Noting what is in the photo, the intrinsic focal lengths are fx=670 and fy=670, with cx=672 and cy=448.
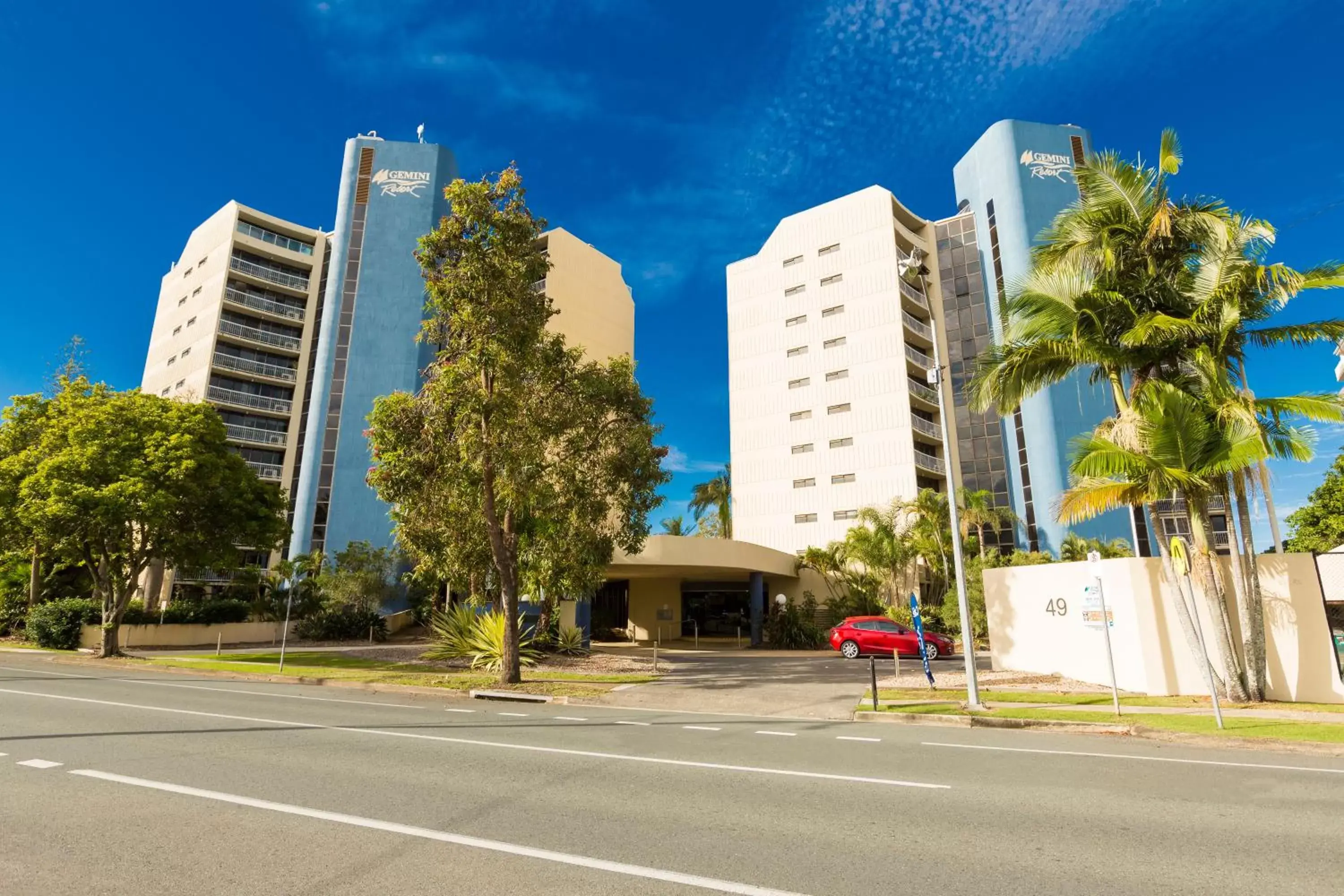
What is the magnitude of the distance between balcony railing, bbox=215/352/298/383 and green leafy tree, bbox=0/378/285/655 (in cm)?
2478

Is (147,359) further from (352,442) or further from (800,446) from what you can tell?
(800,446)

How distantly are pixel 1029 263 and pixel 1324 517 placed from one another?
808 inches

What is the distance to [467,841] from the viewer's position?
4.91 meters


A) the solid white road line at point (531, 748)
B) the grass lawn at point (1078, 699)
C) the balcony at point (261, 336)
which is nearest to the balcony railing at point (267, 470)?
the balcony at point (261, 336)

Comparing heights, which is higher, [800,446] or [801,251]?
[801,251]

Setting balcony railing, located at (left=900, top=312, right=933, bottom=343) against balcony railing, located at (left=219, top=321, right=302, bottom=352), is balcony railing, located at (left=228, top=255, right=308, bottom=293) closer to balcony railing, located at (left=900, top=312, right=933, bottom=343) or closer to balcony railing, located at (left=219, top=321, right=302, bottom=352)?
balcony railing, located at (left=219, top=321, right=302, bottom=352)

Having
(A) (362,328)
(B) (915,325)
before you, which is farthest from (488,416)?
(B) (915,325)

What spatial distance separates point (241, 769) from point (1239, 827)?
924 cm

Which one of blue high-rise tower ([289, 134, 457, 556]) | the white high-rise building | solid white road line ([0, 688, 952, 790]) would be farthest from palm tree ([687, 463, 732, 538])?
solid white road line ([0, 688, 952, 790])

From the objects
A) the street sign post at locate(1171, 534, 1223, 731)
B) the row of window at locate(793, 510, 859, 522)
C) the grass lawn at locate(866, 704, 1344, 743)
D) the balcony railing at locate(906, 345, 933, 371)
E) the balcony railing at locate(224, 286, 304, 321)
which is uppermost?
the balcony railing at locate(224, 286, 304, 321)

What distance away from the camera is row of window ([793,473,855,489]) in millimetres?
45344

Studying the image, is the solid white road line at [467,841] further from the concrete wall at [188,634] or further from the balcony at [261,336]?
the balcony at [261,336]

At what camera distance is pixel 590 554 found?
2092cm

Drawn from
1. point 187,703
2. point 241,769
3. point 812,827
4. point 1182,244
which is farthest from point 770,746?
point 1182,244
